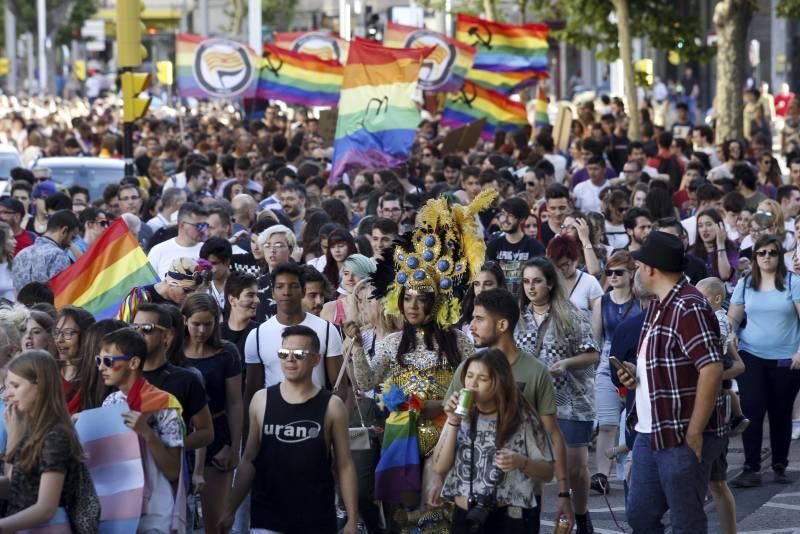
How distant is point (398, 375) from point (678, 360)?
56.6 inches

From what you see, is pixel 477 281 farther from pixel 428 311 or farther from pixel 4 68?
pixel 4 68

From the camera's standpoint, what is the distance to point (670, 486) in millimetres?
7793

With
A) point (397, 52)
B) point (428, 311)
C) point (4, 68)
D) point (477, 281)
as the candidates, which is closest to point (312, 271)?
point (477, 281)

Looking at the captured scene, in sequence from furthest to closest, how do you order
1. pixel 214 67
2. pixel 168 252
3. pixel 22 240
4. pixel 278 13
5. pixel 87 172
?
pixel 278 13 < pixel 214 67 < pixel 87 172 < pixel 22 240 < pixel 168 252

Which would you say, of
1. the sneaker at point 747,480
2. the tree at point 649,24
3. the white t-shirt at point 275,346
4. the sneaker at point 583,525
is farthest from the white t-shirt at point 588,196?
the tree at point 649,24

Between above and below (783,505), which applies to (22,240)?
above

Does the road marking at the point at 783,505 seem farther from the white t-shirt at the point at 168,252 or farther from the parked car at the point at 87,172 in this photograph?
the parked car at the point at 87,172

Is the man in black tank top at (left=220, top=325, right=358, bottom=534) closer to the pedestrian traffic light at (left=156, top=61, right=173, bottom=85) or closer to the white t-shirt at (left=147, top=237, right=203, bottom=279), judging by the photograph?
the white t-shirt at (left=147, top=237, right=203, bottom=279)

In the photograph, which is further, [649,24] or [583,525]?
[649,24]

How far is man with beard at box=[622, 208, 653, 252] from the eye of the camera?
44.8 ft

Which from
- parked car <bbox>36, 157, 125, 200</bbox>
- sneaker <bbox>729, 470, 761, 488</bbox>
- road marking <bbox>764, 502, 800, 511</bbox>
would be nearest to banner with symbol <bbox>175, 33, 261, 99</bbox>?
parked car <bbox>36, 157, 125, 200</bbox>

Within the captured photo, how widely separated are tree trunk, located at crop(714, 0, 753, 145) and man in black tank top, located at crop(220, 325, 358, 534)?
19.9 metres

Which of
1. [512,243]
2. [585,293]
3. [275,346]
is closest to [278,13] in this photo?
[512,243]

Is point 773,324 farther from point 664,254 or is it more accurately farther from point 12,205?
point 12,205
